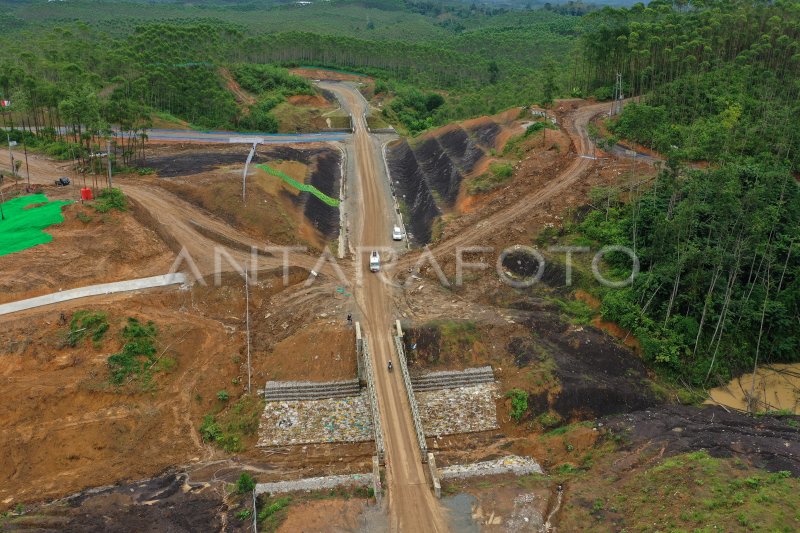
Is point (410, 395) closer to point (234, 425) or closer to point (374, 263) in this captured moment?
point (234, 425)

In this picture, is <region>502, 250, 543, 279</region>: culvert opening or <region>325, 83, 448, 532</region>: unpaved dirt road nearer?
<region>325, 83, 448, 532</region>: unpaved dirt road

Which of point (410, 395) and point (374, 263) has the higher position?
point (374, 263)

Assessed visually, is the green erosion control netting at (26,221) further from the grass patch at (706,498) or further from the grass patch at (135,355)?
the grass patch at (706,498)

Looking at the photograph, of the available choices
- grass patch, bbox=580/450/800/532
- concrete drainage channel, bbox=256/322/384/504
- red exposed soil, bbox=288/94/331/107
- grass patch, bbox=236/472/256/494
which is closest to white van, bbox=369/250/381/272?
concrete drainage channel, bbox=256/322/384/504

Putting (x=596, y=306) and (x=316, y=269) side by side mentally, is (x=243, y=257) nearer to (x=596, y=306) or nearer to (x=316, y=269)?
(x=316, y=269)

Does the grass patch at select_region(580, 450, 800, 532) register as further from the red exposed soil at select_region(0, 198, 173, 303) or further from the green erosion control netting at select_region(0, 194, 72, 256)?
the green erosion control netting at select_region(0, 194, 72, 256)

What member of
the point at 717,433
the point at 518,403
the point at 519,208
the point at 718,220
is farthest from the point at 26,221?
the point at 718,220
